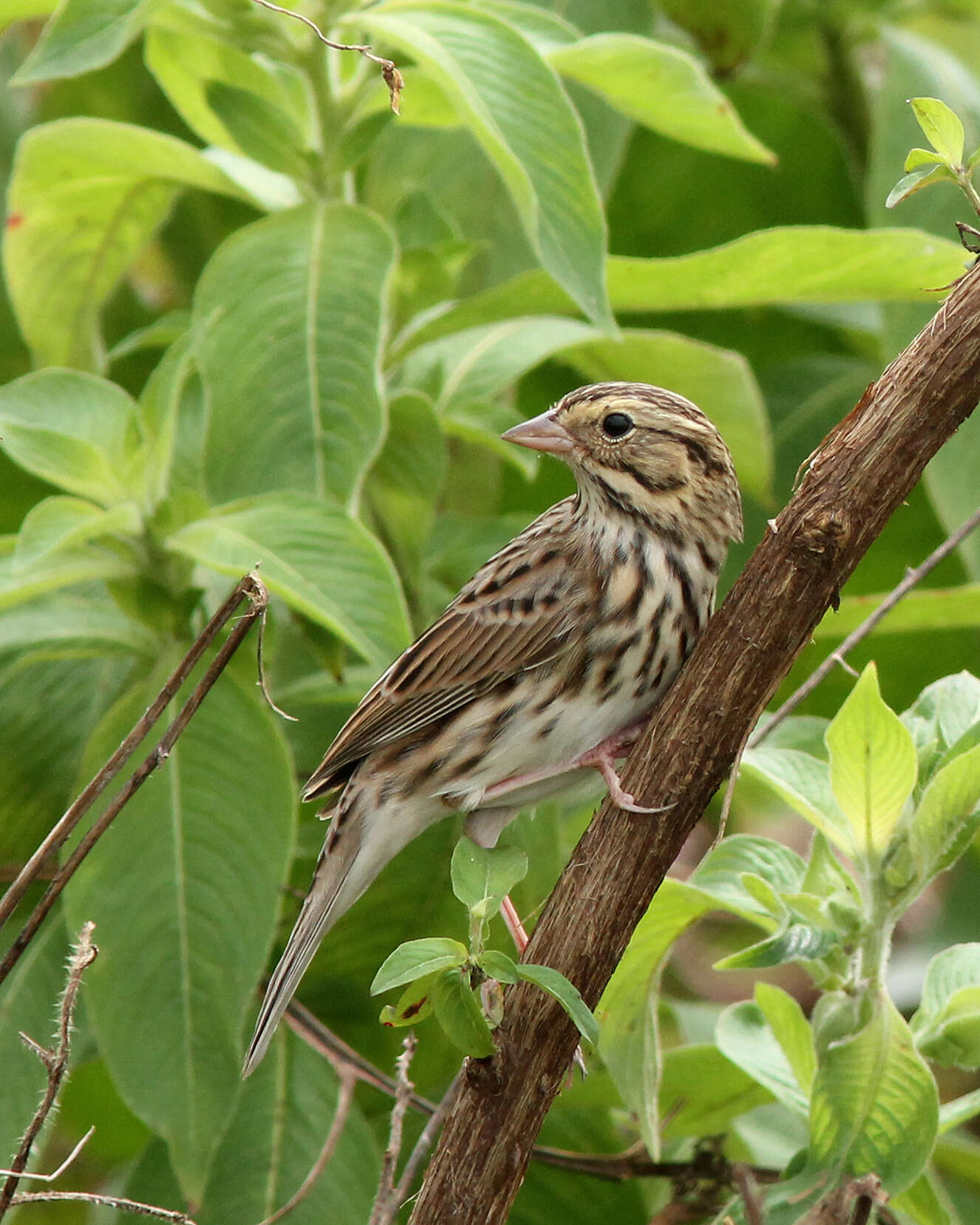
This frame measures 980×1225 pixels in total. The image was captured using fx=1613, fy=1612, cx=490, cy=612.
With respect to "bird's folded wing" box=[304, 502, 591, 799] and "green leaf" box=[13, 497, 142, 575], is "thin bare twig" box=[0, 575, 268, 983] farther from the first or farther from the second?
"bird's folded wing" box=[304, 502, 591, 799]

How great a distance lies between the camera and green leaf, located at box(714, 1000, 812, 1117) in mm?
1923

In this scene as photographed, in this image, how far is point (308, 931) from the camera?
6.95 feet

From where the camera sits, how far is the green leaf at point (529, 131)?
78.0 inches

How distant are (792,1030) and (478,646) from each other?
2.16ft

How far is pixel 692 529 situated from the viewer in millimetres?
2203

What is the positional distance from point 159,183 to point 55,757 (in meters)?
0.94

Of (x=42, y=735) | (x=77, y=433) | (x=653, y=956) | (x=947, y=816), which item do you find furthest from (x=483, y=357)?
(x=947, y=816)

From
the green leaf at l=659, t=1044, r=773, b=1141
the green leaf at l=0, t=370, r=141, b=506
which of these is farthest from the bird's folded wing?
the green leaf at l=659, t=1044, r=773, b=1141

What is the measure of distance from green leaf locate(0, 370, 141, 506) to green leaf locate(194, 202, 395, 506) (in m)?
0.12

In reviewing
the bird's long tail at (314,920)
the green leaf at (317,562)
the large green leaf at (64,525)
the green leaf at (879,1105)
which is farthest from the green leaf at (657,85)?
the green leaf at (879,1105)

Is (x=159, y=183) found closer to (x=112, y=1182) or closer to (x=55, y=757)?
(x=55, y=757)

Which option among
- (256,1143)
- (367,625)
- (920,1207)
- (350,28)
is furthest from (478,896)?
(350,28)

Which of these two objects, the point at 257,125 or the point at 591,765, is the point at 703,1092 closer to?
the point at 591,765

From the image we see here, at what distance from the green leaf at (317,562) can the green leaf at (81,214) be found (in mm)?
660
